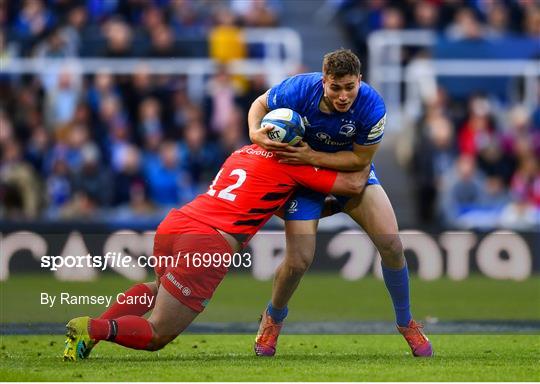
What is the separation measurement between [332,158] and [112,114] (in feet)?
32.4

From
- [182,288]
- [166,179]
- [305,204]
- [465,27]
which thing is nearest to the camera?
[182,288]

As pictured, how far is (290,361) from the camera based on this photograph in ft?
31.3

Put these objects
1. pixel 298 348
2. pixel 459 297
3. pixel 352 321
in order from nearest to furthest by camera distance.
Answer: pixel 298 348
pixel 352 321
pixel 459 297

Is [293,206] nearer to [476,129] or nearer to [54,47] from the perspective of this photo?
[476,129]

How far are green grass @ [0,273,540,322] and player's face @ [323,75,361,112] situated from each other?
205 centimetres

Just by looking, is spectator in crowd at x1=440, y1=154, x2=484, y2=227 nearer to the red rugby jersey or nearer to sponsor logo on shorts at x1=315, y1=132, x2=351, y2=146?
sponsor logo on shorts at x1=315, y1=132, x2=351, y2=146

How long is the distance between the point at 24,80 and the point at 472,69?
21.3 feet

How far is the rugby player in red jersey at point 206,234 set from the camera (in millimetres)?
9320

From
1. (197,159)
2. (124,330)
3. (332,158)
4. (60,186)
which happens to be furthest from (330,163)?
(60,186)

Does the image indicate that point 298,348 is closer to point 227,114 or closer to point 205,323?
point 205,323

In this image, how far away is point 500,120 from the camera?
20859 millimetres

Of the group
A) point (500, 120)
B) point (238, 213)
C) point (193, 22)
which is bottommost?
point (500, 120)

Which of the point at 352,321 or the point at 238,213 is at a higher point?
the point at 238,213

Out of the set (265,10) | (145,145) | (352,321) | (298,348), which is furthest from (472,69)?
(298,348)
